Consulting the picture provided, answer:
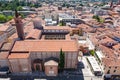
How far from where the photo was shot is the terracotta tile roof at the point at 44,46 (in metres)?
56.3

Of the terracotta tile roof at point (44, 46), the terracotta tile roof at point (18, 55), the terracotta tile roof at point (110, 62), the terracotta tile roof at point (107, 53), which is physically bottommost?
the terracotta tile roof at point (107, 53)

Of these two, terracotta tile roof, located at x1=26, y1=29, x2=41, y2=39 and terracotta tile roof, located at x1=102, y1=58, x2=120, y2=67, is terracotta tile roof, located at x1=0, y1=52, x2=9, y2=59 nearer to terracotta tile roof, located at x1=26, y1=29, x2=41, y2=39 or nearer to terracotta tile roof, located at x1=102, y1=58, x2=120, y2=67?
terracotta tile roof, located at x1=26, y1=29, x2=41, y2=39

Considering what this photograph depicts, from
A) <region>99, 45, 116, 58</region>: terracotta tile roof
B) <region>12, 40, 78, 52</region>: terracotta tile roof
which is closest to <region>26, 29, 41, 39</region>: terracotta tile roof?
<region>12, 40, 78, 52</region>: terracotta tile roof

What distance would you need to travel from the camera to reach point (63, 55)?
54344 mm

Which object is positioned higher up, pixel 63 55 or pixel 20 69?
pixel 63 55

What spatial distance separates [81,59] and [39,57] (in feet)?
71.5

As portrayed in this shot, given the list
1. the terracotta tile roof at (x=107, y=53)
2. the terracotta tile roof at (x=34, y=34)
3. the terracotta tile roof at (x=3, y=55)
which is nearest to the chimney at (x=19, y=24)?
the terracotta tile roof at (x=34, y=34)

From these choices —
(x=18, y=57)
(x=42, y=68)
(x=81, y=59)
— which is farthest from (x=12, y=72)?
(x=81, y=59)

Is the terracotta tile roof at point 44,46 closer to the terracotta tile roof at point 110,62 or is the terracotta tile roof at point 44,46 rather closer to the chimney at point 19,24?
the chimney at point 19,24

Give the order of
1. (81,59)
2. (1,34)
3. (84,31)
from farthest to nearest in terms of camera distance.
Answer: (84,31) < (1,34) < (81,59)

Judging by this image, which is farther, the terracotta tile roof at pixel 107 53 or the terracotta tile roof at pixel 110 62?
the terracotta tile roof at pixel 107 53

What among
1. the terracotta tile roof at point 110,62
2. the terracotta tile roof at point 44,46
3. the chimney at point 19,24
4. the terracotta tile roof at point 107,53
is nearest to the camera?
the terracotta tile roof at point 110,62

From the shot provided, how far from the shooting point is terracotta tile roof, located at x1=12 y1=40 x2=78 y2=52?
185ft

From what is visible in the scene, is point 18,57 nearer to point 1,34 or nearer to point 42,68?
point 42,68
